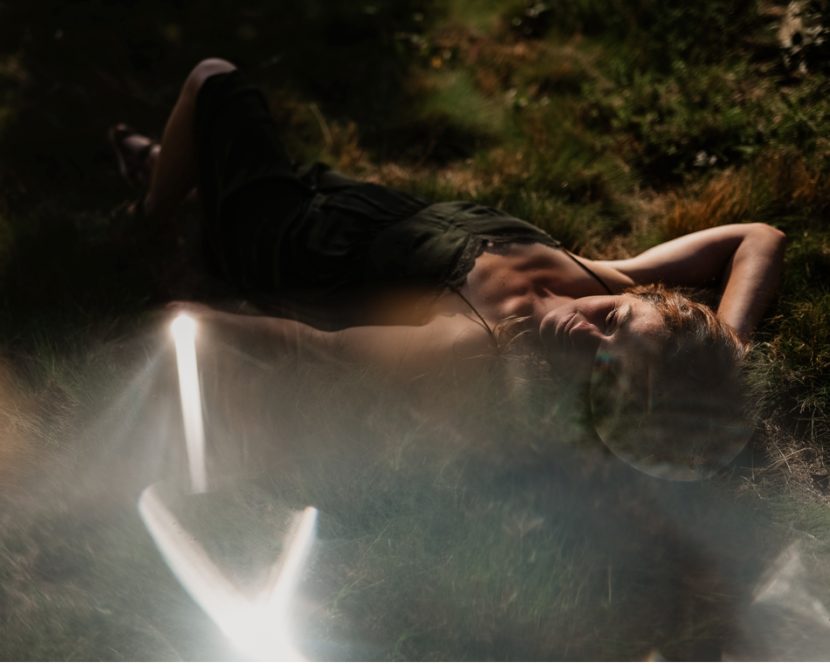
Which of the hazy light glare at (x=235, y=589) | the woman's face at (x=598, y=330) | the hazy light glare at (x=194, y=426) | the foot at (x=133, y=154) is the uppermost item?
the foot at (x=133, y=154)

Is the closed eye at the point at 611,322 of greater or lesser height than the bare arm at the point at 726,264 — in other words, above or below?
above

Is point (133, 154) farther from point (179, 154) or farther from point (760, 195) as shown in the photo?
point (760, 195)

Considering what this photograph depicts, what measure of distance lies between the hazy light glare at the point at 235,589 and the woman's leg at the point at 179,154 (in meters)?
1.30

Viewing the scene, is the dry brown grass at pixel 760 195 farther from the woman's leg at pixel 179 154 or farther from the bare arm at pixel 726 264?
the woman's leg at pixel 179 154

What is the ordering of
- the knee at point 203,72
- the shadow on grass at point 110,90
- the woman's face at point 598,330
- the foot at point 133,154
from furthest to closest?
the foot at point 133,154
the shadow on grass at point 110,90
the knee at point 203,72
the woman's face at point 598,330

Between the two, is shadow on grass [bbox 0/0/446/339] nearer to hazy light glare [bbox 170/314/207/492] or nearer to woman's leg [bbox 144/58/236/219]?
woman's leg [bbox 144/58/236/219]

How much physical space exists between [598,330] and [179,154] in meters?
1.90

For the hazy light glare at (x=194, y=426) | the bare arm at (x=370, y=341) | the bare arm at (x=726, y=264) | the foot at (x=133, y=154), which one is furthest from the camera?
the foot at (x=133, y=154)

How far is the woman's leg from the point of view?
2914 millimetres

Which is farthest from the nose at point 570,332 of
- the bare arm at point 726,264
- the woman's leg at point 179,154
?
the woman's leg at point 179,154

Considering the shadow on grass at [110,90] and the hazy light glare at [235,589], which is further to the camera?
the shadow on grass at [110,90]

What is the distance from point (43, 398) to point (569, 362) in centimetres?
196

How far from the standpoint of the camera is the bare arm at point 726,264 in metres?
2.61

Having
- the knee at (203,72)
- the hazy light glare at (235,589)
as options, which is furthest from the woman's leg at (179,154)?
the hazy light glare at (235,589)
